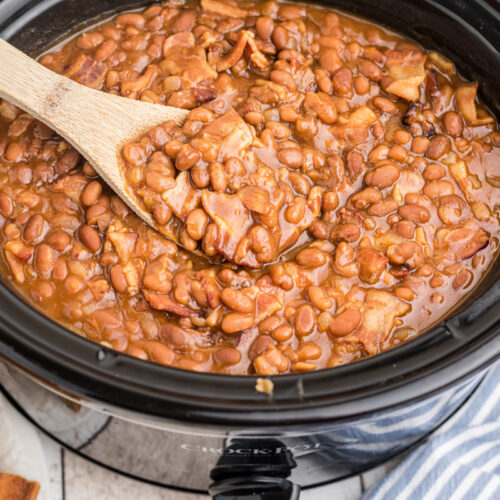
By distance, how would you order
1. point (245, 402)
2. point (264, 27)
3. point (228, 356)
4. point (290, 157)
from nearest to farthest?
1. point (245, 402)
2. point (228, 356)
3. point (290, 157)
4. point (264, 27)

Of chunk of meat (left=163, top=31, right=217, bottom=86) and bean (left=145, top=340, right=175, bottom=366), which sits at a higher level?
chunk of meat (left=163, top=31, right=217, bottom=86)

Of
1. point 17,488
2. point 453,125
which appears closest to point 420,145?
point 453,125

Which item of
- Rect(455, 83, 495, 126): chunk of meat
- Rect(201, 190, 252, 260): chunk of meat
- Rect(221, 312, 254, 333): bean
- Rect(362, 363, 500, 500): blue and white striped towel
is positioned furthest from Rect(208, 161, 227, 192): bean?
Rect(362, 363, 500, 500): blue and white striped towel

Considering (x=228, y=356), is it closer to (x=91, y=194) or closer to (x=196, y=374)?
(x=196, y=374)

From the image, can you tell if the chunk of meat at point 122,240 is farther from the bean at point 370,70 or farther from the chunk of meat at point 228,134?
the bean at point 370,70

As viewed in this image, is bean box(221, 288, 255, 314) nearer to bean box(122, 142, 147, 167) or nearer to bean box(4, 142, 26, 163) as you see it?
bean box(122, 142, 147, 167)

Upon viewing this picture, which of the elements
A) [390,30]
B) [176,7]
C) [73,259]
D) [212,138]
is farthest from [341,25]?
[73,259]

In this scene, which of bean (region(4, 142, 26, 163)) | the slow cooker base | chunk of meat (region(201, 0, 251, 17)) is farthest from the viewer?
chunk of meat (region(201, 0, 251, 17))
